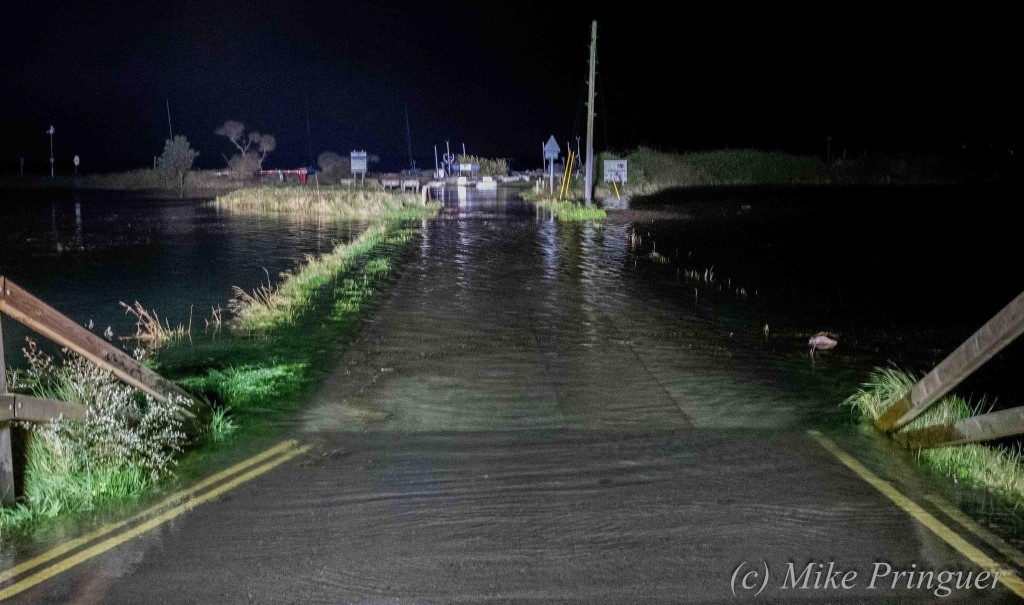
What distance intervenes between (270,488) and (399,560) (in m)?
1.58

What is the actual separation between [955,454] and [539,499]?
3263 millimetres

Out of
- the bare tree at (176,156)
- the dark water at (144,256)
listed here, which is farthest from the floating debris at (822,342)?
the bare tree at (176,156)

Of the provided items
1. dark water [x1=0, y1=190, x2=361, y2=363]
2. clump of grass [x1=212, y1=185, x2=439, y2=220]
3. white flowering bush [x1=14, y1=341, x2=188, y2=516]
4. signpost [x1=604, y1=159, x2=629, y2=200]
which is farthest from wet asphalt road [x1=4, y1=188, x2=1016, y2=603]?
signpost [x1=604, y1=159, x2=629, y2=200]

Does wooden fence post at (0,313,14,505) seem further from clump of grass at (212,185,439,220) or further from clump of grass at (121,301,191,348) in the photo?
clump of grass at (212,185,439,220)

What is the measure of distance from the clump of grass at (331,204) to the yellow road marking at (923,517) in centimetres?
2558

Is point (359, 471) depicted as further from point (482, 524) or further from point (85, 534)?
point (85, 534)

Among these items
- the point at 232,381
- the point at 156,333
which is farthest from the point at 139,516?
the point at 156,333

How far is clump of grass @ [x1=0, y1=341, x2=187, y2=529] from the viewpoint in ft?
20.5

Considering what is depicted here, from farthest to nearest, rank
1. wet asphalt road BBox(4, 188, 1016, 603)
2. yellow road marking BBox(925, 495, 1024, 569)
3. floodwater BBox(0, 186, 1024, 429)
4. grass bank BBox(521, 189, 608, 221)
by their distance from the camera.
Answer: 1. grass bank BBox(521, 189, 608, 221)
2. floodwater BBox(0, 186, 1024, 429)
3. yellow road marking BBox(925, 495, 1024, 569)
4. wet asphalt road BBox(4, 188, 1016, 603)

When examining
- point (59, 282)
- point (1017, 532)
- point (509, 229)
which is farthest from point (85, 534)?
point (509, 229)

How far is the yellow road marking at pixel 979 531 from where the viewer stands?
538 cm

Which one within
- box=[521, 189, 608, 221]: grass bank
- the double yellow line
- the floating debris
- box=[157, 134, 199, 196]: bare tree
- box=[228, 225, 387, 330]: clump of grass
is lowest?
the double yellow line

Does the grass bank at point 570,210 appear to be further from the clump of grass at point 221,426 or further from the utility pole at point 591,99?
the clump of grass at point 221,426

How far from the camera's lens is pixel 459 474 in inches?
269
